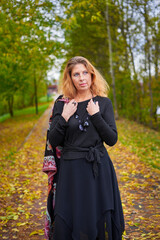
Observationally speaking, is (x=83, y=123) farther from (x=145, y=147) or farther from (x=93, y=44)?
(x=93, y=44)

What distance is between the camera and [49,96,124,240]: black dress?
2.64 meters

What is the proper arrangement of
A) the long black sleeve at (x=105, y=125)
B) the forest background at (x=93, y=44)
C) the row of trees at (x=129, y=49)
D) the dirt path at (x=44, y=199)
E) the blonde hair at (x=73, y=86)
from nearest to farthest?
the long black sleeve at (x=105, y=125), the blonde hair at (x=73, y=86), the dirt path at (x=44, y=199), the forest background at (x=93, y=44), the row of trees at (x=129, y=49)

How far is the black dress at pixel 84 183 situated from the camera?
2643 mm

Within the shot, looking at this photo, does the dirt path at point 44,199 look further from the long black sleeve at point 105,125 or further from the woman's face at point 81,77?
the woman's face at point 81,77

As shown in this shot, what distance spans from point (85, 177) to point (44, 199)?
3.74 meters

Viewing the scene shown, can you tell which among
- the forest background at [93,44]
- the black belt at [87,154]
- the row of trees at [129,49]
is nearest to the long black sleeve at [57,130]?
the black belt at [87,154]

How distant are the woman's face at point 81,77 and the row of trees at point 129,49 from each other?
442 inches

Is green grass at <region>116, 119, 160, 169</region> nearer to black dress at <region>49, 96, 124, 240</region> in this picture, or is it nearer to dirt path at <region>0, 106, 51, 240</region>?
dirt path at <region>0, 106, 51, 240</region>

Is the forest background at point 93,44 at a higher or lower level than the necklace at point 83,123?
higher

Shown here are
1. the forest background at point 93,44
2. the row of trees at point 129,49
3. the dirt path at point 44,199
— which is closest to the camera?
the dirt path at point 44,199

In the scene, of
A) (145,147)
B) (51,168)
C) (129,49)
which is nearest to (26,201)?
(51,168)

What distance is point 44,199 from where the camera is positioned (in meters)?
6.11

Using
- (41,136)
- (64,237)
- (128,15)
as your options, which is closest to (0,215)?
(64,237)

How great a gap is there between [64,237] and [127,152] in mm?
7804
